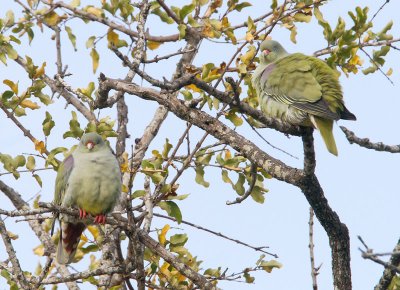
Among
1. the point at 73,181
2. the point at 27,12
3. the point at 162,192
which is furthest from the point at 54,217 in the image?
the point at 27,12

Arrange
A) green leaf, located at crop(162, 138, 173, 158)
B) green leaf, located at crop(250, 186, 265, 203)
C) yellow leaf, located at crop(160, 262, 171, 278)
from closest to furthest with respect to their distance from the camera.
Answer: yellow leaf, located at crop(160, 262, 171, 278), green leaf, located at crop(162, 138, 173, 158), green leaf, located at crop(250, 186, 265, 203)

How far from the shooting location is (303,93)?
15.0 ft

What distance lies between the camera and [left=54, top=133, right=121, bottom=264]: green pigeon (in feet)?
15.7

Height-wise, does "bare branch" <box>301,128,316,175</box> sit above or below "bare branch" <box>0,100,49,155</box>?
below

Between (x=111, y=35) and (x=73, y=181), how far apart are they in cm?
125

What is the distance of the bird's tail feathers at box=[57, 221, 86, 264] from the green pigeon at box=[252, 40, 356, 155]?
1.55 meters

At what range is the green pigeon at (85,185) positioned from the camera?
4.79 meters

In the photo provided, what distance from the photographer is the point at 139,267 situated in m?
4.14

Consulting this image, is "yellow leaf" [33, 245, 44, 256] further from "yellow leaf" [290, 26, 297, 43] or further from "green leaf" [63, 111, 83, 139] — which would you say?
"yellow leaf" [290, 26, 297, 43]

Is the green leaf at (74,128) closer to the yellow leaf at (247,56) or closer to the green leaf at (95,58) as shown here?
the green leaf at (95,58)

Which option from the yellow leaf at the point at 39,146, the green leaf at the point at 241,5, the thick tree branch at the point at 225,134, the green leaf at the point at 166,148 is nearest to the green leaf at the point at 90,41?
the yellow leaf at the point at 39,146

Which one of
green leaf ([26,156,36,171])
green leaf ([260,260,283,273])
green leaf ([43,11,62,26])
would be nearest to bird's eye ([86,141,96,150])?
green leaf ([26,156,36,171])

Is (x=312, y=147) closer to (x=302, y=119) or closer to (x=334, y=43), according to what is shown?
(x=302, y=119)

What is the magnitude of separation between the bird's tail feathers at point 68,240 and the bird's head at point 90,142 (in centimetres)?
54
